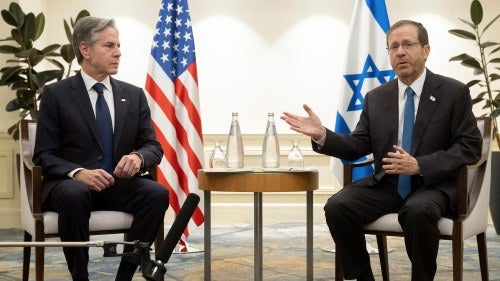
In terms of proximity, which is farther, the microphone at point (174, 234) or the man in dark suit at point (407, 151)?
the man in dark suit at point (407, 151)

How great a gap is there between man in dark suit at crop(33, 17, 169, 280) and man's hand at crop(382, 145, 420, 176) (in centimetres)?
116

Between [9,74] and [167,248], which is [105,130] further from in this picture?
[9,74]

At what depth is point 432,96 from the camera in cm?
358

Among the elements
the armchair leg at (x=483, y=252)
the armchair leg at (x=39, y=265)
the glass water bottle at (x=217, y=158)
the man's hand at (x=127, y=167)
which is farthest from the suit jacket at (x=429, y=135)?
the armchair leg at (x=39, y=265)

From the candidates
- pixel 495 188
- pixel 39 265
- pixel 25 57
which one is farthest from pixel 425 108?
pixel 25 57

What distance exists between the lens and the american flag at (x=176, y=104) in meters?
5.16

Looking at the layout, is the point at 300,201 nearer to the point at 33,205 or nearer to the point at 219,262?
the point at 219,262

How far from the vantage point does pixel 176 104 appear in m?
5.23

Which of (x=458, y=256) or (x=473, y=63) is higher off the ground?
(x=473, y=63)

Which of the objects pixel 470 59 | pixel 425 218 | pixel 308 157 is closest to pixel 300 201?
pixel 308 157

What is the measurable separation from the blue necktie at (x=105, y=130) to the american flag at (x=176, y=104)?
1.40 m

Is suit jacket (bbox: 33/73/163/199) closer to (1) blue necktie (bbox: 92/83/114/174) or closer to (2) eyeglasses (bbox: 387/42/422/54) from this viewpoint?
(1) blue necktie (bbox: 92/83/114/174)

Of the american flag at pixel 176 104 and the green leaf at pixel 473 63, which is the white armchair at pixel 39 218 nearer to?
the american flag at pixel 176 104

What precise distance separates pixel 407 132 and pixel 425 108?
0.50 feet
